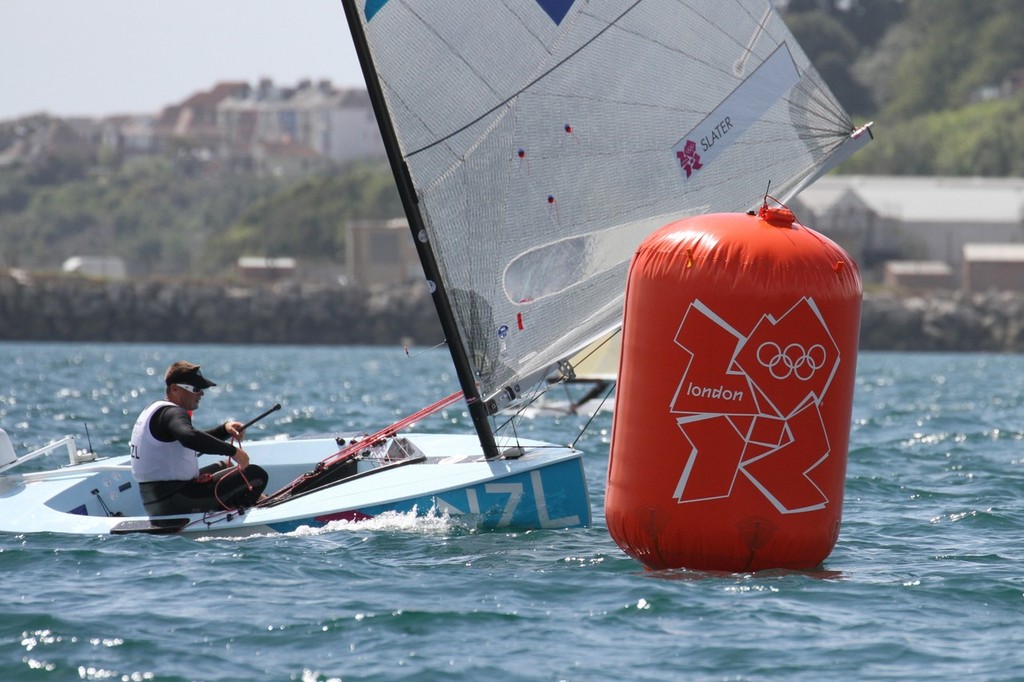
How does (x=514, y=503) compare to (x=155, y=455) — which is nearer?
(x=514, y=503)

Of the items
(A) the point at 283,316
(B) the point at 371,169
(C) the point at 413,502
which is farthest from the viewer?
(B) the point at 371,169

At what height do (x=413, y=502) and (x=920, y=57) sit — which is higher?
(x=920, y=57)

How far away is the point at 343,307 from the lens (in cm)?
5425

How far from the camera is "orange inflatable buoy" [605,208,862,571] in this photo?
6578 millimetres

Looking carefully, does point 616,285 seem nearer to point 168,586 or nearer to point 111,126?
point 168,586

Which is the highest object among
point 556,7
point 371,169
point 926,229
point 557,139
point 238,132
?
point 238,132

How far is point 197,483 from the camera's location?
857 centimetres

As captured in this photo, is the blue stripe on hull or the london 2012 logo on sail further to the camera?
the london 2012 logo on sail

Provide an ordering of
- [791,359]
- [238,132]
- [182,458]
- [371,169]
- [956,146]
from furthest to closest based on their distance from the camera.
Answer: [238,132], [371,169], [956,146], [182,458], [791,359]

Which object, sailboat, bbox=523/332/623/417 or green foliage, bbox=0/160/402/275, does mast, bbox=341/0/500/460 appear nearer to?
sailboat, bbox=523/332/623/417

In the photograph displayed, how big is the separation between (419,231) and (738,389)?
2455mm

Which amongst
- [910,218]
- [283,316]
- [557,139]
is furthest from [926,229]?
[557,139]

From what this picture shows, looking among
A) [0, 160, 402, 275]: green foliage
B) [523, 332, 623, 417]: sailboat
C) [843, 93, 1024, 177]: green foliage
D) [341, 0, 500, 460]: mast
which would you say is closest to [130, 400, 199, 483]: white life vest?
[341, 0, 500, 460]: mast

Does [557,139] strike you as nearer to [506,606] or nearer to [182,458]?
[182,458]
